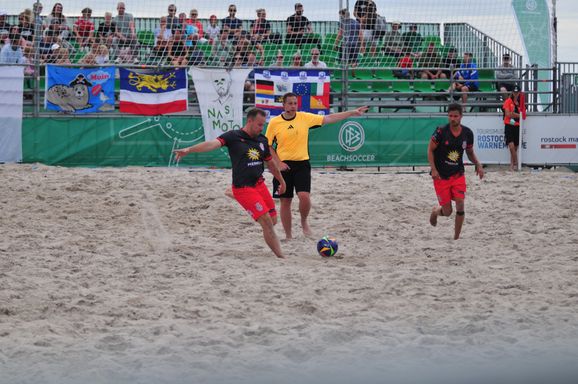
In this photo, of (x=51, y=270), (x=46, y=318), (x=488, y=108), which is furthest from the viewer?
(x=488, y=108)

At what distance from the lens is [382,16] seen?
15969 mm

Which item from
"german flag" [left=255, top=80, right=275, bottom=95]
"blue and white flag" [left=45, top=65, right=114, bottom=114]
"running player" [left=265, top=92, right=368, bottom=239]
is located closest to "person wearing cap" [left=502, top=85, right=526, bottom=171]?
"german flag" [left=255, top=80, right=275, bottom=95]

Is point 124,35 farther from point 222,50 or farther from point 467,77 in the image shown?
point 467,77

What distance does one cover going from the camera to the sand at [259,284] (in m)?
5.43

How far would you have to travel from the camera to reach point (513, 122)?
15.7 metres

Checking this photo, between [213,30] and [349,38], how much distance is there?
2.36 m

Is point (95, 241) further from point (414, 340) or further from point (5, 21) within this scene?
point (5, 21)

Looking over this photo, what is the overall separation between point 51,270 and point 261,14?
8848 mm

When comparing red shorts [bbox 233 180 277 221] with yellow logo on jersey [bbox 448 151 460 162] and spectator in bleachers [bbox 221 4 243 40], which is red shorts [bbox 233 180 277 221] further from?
spectator in bleachers [bbox 221 4 243 40]

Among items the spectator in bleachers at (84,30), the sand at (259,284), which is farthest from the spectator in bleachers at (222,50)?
the sand at (259,284)

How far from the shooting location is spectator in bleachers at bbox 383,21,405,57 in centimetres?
1616

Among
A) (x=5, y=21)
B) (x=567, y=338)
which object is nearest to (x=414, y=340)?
(x=567, y=338)

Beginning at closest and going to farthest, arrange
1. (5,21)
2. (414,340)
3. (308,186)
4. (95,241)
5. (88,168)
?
1. (414,340)
2. (95,241)
3. (308,186)
4. (88,168)
5. (5,21)

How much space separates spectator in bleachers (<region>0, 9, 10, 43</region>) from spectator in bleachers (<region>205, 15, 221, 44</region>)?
10.8 ft
